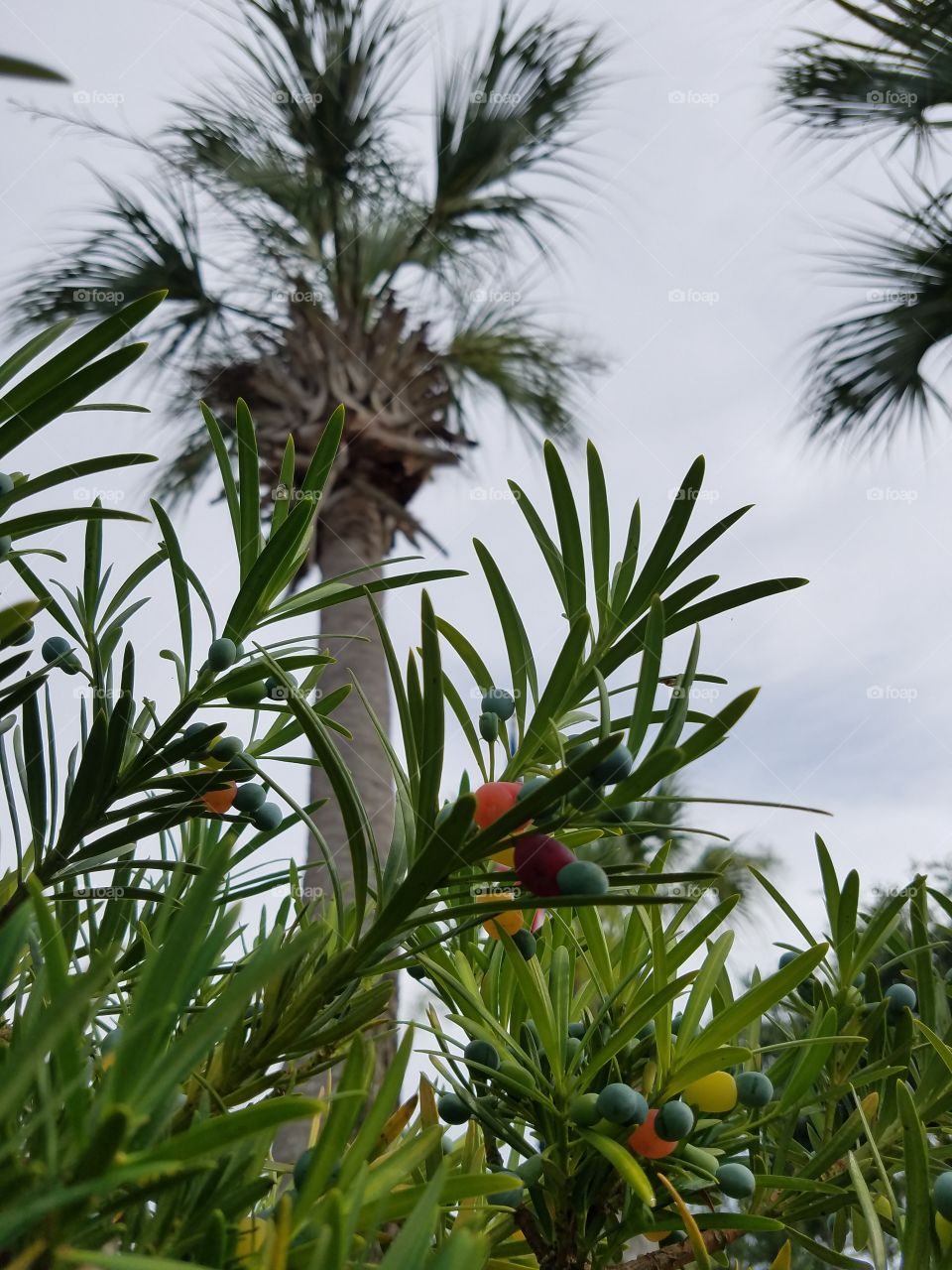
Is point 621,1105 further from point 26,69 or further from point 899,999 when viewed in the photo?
point 26,69

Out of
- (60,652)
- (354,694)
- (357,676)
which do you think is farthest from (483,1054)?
(357,676)

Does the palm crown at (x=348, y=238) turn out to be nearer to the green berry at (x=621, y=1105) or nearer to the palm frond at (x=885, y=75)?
the palm frond at (x=885, y=75)

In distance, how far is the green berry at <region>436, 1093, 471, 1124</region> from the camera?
354mm

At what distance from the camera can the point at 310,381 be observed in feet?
12.1

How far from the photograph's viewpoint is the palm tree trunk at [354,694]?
2.08 metres

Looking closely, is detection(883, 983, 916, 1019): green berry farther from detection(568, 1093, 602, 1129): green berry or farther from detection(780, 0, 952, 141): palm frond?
detection(780, 0, 952, 141): palm frond

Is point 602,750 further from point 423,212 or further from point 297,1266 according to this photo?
point 423,212

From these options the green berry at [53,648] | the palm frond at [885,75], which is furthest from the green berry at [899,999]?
the palm frond at [885,75]

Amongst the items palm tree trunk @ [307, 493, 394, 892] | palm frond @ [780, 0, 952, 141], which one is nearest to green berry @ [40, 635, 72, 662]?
palm tree trunk @ [307, 493, 394, 892]

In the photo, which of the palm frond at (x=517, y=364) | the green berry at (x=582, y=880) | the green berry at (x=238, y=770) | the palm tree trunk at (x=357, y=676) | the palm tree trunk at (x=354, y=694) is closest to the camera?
the green berry at (x=582, y=880)

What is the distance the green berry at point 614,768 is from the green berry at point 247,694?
0.56ft

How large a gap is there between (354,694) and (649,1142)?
2.37 m

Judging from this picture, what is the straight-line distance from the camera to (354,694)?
2.68 metres

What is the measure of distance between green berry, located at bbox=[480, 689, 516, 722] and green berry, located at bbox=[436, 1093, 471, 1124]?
0.43 ft
